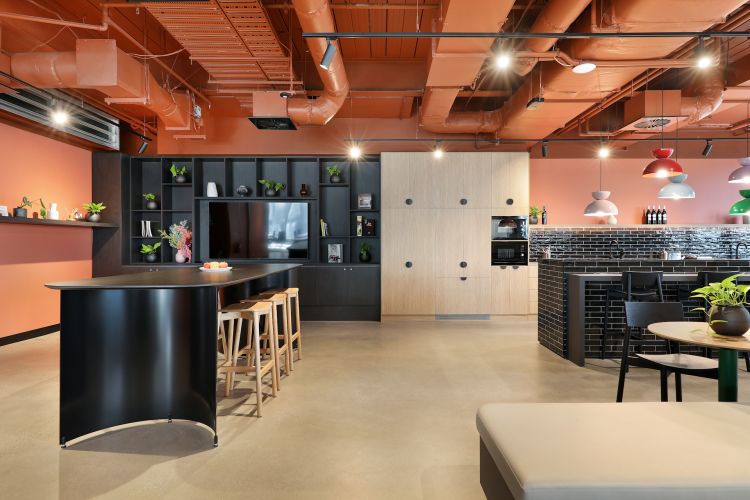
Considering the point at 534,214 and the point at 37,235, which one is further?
the point at 534,214

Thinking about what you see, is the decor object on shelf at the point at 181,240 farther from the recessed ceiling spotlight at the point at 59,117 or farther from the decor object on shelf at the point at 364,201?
the decor object on shelf at the point at 364,201

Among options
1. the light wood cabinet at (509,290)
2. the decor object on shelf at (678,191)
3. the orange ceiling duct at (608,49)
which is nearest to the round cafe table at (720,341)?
the orange ceiling duct at (608,49)

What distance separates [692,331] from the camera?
8.65ft

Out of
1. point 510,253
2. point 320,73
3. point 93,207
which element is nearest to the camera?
point 320,73

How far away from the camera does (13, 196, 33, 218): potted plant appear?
18.6 feet

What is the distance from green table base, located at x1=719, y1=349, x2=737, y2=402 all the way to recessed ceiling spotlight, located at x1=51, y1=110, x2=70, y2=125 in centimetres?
693

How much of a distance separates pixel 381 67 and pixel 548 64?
2408mm

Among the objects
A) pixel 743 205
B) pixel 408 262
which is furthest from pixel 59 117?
pixel 743 205

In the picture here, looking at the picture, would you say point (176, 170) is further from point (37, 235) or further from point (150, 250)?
point (37, 235)

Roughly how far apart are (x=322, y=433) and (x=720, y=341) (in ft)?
7.82

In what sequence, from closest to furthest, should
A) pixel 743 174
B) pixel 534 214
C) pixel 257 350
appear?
pixel 257 350
pixel 743 174
pixel 534 214

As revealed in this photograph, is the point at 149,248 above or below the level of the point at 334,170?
below

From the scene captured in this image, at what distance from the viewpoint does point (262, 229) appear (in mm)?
7738

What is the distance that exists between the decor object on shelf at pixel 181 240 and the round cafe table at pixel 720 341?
6.89m
